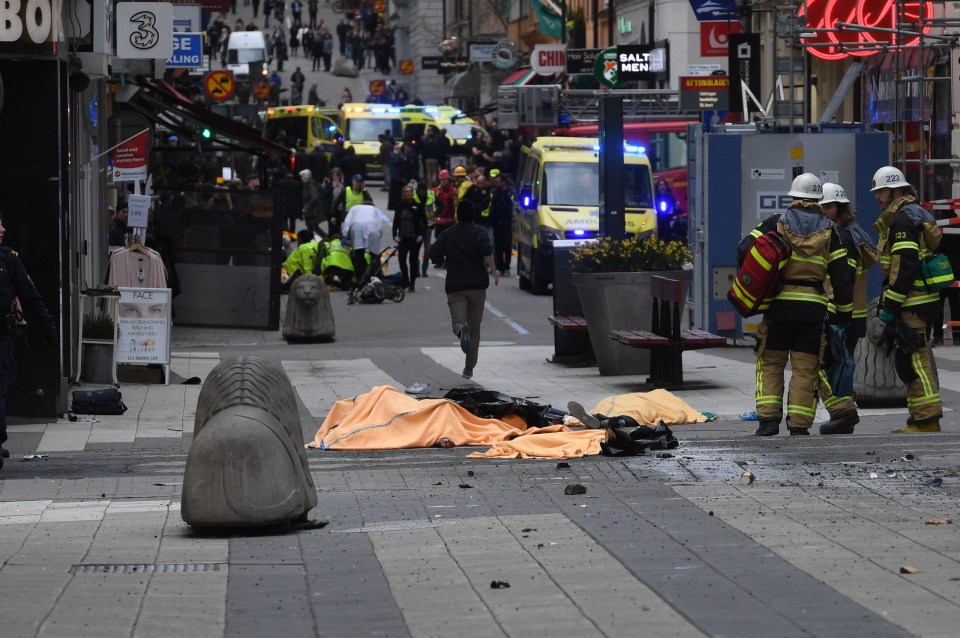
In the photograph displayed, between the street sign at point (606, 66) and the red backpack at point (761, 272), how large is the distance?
30295mm

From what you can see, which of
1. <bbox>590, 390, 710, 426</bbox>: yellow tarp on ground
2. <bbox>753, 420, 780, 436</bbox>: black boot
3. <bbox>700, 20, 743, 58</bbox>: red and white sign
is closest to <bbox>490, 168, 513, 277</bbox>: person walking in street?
<bbox>700, 20, 743, 58</bbox>: red and white sign

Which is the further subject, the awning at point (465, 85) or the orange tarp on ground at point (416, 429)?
the awning at point (465, 85)

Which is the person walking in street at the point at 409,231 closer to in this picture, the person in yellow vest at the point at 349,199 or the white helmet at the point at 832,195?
the person in yellow vest at the point at 349,199

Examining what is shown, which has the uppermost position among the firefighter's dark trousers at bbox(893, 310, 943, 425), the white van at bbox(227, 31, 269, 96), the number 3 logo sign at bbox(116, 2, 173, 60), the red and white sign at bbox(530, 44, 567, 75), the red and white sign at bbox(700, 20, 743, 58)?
the white van at bbox(227, 31, 269, 96)

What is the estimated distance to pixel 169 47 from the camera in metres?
16.8

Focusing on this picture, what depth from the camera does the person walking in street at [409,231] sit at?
27.4 m

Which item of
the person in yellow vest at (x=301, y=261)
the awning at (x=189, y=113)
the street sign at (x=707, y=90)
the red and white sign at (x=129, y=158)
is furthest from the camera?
the street sign at (x=707, y=90)

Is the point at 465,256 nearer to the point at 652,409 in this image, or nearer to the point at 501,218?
the point at 652,409

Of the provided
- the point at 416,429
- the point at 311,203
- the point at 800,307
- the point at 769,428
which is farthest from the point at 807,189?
the point at 311,203

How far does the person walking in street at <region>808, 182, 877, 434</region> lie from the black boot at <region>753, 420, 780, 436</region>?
0.40 meters

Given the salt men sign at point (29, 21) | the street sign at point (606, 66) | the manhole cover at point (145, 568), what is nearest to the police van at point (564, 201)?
the street sign at point (606, 66)

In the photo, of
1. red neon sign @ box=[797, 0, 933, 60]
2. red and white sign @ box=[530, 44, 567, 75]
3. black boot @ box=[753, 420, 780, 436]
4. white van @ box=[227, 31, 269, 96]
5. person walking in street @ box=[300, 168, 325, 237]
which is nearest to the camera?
black boot @ box=[753, 420, 780, 436]

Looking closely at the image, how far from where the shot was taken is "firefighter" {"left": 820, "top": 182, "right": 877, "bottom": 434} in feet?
38.3

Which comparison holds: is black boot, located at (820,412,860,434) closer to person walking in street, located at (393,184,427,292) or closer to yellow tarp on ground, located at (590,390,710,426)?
yellow tarp on ground, located at (590,390,710,426)
